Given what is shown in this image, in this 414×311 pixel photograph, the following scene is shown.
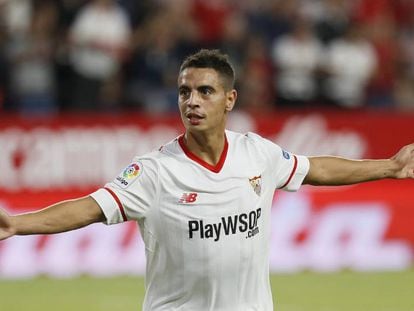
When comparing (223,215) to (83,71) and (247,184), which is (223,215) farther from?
(83,71)

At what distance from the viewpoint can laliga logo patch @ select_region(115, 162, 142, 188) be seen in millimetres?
6676

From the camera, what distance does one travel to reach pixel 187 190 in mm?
6809

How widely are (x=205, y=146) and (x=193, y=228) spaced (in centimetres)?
50

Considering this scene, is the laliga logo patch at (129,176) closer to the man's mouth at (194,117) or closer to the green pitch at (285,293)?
the man's mouth at (194,117)

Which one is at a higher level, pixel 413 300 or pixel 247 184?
pixel 247 184

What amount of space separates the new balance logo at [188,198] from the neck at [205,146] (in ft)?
0.82

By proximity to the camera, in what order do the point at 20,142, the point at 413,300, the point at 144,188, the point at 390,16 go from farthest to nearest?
the point at 390,16, the point at 20,142, the point at 413,300, the point at 144,188

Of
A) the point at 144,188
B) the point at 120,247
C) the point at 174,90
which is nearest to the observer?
the point at 144,188

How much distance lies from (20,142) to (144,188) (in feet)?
27.4

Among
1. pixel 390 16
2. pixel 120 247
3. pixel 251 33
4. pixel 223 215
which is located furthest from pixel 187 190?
pixel 390 16

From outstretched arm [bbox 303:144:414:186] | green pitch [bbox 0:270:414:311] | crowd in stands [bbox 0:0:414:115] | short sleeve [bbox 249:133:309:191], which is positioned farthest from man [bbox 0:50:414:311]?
crowd in stands [bbox 0:0:414:115]

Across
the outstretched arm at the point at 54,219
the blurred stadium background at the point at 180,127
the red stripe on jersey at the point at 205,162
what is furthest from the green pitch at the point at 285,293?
the outstretched arm at the point at 54,219

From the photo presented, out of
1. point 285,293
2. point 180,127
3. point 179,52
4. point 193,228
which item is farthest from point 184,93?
point 179,52

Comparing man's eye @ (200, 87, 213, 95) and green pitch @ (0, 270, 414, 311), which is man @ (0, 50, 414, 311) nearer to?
man's eye @ (200, 87, 213, 95)
